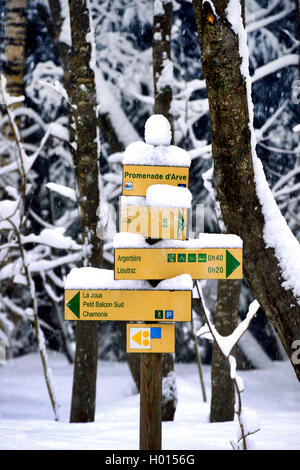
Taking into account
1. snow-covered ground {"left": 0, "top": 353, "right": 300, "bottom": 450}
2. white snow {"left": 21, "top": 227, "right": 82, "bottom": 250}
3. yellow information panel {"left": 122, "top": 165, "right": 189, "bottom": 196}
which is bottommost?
snow-covered ground {"left": 0, "top": 353, "right": 300, "bottom": 450}

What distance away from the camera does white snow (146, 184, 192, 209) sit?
3000 mm

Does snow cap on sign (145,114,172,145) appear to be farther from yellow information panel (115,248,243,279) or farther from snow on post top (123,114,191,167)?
yellow information panel (115,248,243,279)

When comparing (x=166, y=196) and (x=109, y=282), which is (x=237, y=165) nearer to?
(x=166, y=196)

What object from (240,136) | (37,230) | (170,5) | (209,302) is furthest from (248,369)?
(240,136)

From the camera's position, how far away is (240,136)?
12.1ft

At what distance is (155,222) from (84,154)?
3.45 metres

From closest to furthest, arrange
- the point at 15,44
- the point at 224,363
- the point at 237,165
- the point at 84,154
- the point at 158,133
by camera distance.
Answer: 1. the point at 158,133
2. the point at 237,165
3. the point at 224,363
4. the point at 84,154
5. the point at 15,44

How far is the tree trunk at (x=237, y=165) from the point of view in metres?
3.59

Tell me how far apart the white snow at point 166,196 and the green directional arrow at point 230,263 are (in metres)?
0.38

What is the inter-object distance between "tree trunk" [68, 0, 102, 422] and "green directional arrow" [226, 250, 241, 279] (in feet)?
11.0

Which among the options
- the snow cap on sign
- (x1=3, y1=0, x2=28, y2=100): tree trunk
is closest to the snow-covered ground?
the snow cap on sign

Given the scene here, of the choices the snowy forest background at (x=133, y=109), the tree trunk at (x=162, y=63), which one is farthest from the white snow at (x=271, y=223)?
the snowy forest background at (x=133, y=109)

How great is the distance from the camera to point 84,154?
248 inches

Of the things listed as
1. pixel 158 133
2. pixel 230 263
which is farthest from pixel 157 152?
pixel 230 263
